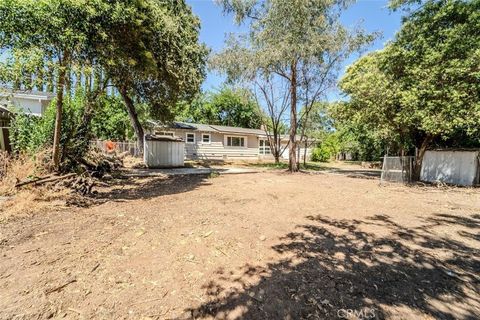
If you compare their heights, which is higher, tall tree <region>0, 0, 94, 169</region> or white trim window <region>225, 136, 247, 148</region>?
tall tree <region>0, 0, 94, 169</region>

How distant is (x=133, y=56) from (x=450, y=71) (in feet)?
35.4

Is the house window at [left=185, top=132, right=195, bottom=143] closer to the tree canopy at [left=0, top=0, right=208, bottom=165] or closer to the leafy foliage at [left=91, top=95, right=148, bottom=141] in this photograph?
the leafy foliage at [left=91, top=95, right=148, bottom=141]

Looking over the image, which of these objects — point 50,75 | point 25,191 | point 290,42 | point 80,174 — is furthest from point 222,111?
point 25,191

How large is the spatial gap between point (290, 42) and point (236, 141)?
51.1 feet

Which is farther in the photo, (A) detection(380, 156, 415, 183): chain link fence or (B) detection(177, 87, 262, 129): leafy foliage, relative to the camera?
(B) detection(177, 87, 262, 129): leafy foliage

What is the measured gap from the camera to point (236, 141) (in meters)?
26.9

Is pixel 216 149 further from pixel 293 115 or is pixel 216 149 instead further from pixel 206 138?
pixel 293 115

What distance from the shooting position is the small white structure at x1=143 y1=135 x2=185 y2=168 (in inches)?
589

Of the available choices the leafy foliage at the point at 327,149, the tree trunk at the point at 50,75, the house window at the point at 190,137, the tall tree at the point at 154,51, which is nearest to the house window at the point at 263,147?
the leafy foliage at the point at 327,149

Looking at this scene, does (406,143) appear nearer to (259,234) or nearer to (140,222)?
(259,234)

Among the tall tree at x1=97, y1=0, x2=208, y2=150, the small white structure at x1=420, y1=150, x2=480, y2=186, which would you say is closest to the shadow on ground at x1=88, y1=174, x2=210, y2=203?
the tall tree at x1=97, y1=0, x2=208, y2=150

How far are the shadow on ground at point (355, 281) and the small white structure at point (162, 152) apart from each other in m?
12.4

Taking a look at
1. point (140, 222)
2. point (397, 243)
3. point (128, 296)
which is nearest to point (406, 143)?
point (397, 243)

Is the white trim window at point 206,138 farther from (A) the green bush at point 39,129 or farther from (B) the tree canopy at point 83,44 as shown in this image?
(A) the green bush at point 39,129
